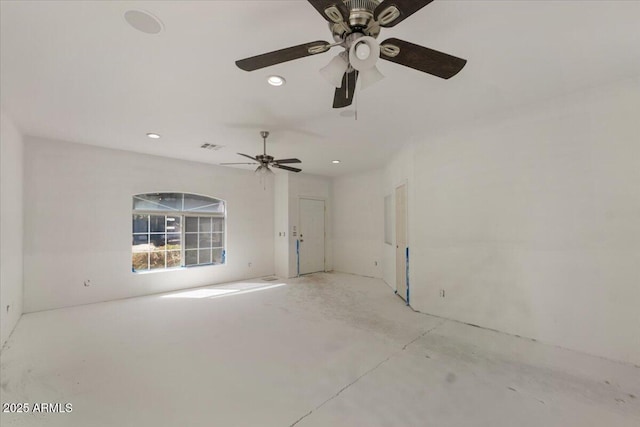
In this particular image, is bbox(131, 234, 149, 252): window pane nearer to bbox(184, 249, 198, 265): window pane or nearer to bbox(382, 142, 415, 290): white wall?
bbox(184, 249, 198, 265): window pane

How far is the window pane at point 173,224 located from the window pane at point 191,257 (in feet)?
1.62

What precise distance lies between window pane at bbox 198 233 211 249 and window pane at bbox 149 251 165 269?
0.73 meters

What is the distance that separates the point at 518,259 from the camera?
3.13m

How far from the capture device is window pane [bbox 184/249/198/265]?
554cm

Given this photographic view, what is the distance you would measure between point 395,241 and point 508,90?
9.89ft

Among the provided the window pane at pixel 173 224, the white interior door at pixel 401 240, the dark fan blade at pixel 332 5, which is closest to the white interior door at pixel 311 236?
the white interior door at pixel 401 240

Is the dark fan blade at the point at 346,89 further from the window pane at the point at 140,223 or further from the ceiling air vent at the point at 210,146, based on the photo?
the window pane at the point at 140,223

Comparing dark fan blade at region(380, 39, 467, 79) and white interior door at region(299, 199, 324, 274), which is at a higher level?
dark fan blade at region(380, 39, 467, 79)

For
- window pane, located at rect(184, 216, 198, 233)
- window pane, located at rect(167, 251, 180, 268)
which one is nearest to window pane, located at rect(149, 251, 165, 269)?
window pane, located at rect(167, 251, 180, 268)

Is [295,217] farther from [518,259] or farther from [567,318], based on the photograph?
[567,318]

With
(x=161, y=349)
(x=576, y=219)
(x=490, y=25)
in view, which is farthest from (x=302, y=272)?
(x=490, y=25)

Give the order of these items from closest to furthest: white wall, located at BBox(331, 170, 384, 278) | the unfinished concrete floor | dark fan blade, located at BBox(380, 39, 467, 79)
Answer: dark fan blade, located at BBox(380, 39, 467, 79) < the unfinished concrete floor < white wall, located at BBox(331, 170, 384, 278)

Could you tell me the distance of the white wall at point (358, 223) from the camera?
6375 mm

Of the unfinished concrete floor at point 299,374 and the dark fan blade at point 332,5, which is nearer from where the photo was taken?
the dark fan blade at point 332,5
